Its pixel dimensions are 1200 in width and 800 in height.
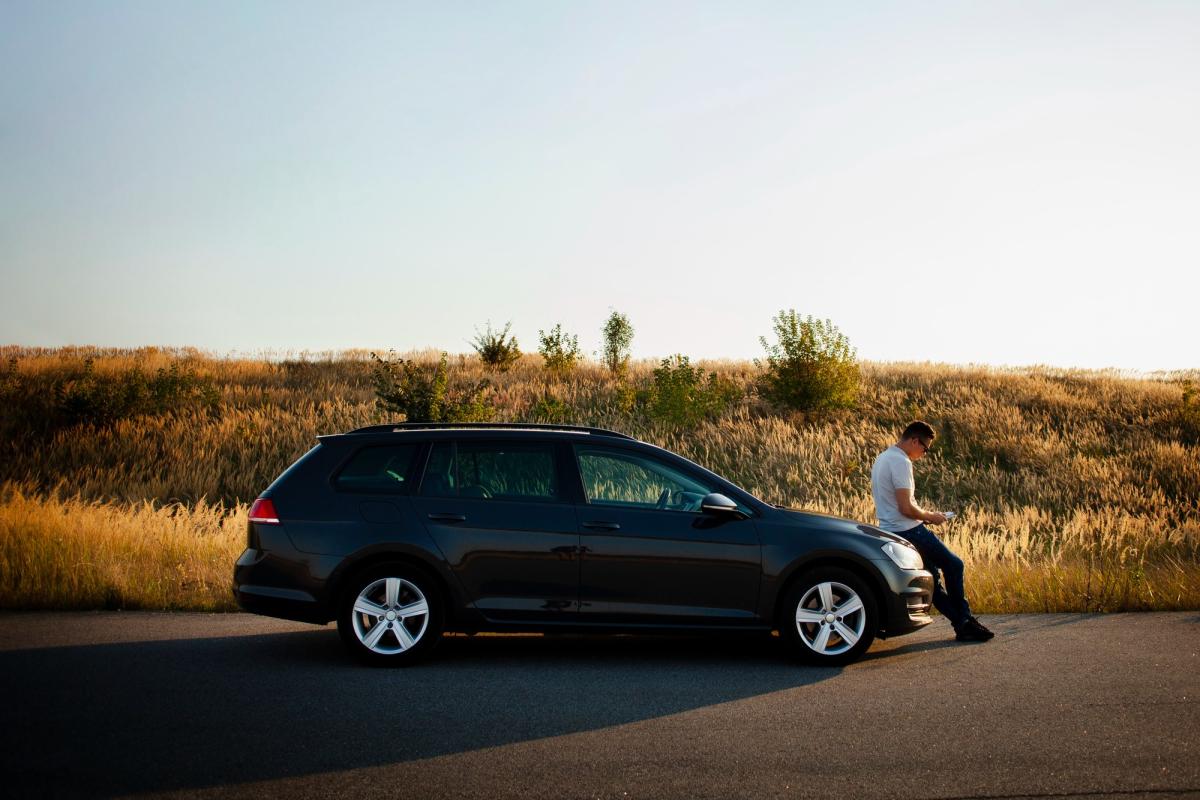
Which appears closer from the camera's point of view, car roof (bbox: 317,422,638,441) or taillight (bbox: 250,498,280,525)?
taillight (bbox: 250,498,280,525)

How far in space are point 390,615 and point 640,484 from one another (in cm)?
205

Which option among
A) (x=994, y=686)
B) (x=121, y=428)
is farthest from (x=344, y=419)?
(x=994, y=686)

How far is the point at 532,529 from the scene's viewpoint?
7.72m

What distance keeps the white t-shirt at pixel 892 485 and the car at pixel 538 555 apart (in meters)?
1.15

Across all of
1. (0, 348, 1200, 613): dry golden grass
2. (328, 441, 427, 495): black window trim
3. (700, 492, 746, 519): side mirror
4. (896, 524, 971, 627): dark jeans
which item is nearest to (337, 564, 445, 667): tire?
(328, 441, 427, 495): black window trim

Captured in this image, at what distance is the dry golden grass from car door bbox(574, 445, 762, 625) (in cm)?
451

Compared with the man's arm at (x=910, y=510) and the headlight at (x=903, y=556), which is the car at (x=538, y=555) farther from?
the man's arm at (x=910, y=510)

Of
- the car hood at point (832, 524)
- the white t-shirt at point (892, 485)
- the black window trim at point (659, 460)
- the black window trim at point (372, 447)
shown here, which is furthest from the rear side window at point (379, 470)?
the white t-shirt at point (892, 485)

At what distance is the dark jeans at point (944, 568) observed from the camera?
29.5 ft

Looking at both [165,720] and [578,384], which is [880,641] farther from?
[578,384]

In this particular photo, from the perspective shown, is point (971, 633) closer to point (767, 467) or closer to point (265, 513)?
point (265, 513)

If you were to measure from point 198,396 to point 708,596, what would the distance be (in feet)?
89.1

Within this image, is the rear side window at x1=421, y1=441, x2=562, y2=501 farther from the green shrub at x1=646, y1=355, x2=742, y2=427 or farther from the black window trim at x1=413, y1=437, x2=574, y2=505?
the green shrub at x1=646, y1=355, x2=742, y2=427

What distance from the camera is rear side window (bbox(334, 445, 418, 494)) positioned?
25.8 ft
